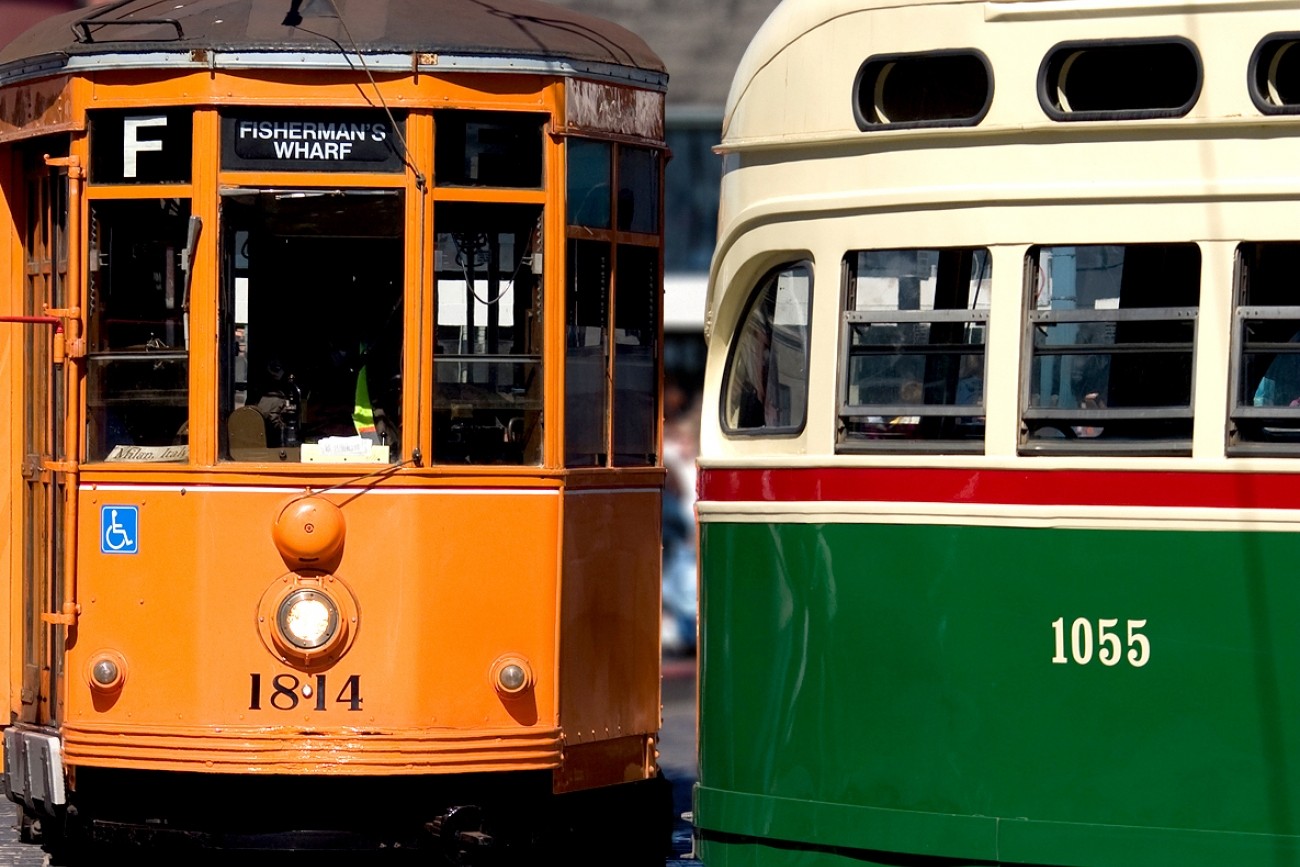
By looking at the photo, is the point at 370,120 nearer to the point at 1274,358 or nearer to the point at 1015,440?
the point at 1015,440

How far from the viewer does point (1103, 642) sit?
6574 millimetres

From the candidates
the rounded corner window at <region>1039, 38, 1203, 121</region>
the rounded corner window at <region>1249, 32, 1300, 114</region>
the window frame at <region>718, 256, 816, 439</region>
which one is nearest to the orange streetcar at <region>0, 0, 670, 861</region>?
the window frame at <region>718, 256, 816, 439</region>

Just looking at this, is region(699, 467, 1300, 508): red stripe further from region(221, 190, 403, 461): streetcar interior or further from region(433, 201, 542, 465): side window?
region(221, 190, 403, 461): streetcar interior

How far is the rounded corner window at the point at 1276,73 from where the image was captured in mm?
6492

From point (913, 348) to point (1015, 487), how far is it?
52 centimetres

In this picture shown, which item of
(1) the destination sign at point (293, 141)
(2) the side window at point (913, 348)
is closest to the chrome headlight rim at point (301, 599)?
(1) the destination sign at point (293, 141)

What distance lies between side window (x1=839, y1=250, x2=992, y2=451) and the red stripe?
109 mm

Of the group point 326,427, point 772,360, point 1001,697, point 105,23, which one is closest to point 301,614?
point 326,427

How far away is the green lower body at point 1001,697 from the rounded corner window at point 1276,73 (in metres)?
1.15

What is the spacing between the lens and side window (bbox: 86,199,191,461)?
8539mm

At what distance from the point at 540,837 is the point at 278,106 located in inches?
106

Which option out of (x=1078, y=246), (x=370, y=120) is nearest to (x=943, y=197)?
(x=1078, y=246)

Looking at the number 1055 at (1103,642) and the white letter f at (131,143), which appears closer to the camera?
the number 1055 at (1103,642)

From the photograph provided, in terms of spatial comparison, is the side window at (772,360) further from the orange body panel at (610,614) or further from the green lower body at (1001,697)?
the orange body panel at (610,614)
